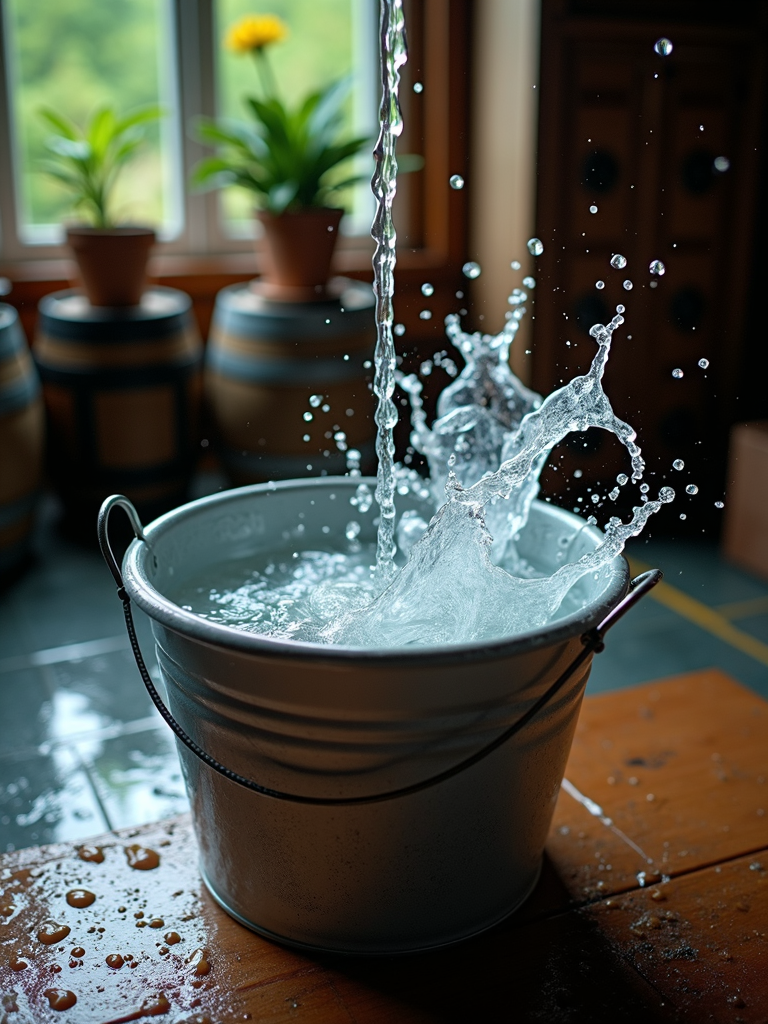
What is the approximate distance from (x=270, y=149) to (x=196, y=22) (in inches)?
27.1

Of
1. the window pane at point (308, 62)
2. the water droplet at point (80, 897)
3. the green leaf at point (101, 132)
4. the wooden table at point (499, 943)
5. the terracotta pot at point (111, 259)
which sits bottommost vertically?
the wooden table at point (499, 943)

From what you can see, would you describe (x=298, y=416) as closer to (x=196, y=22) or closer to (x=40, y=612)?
(x=40, y=612)

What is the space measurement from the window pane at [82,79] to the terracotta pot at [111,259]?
1.23 ft

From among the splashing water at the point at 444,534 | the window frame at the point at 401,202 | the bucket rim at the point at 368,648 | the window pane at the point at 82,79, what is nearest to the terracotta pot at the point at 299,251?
the window frame at the point at 401,202

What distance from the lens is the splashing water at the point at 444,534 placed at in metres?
1.11

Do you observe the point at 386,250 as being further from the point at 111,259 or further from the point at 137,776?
the point at 111,259

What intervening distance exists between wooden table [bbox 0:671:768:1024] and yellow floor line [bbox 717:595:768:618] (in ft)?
3.21

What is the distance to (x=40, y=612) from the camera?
7.46 ft

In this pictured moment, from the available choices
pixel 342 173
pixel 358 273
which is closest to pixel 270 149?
pixel 358 273

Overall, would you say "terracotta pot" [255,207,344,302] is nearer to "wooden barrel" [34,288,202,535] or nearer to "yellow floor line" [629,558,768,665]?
"wooden barrel" [34,288,202,535]

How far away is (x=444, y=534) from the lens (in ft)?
3.76

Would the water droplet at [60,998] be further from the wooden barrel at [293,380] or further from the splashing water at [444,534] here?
the wooden barrel at [293,380]

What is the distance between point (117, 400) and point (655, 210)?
1.54m

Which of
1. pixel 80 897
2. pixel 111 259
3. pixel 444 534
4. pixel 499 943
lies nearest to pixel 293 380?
pixel 111 259
